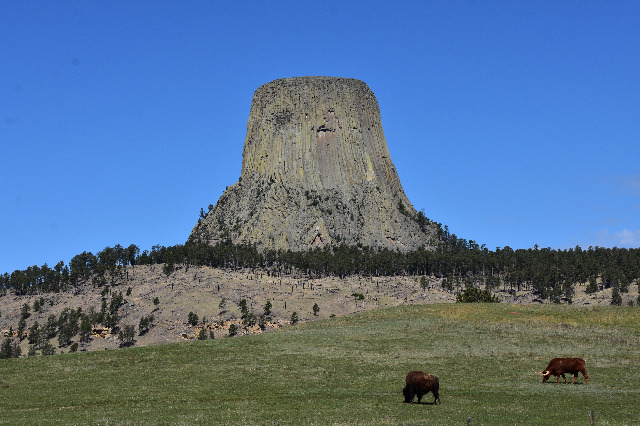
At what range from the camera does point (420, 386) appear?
129ft

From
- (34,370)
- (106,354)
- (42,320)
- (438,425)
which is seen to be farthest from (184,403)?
(42,320)

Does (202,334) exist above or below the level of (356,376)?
below

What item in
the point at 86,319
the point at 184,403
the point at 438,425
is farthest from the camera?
the point at 86,319

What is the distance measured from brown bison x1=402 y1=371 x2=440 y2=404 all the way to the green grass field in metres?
0.83

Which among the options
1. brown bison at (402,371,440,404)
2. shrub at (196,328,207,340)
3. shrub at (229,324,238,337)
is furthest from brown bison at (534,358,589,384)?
shrub at (229,324,238,337)

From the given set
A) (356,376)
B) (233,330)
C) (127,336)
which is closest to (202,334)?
(233,330)

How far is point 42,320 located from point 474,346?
149217mm

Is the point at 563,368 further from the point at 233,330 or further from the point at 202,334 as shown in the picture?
the point at 233,330

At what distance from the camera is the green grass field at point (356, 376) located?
1428 inches

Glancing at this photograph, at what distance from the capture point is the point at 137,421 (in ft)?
113

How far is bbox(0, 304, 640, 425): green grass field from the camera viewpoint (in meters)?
36.3

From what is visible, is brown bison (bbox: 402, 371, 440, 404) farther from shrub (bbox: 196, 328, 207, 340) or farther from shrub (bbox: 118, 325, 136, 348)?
shrub (bbox: 118, 325, 136, 348)

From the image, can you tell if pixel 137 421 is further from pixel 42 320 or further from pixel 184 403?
pixel 42 320

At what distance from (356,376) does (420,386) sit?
37.4 ft
